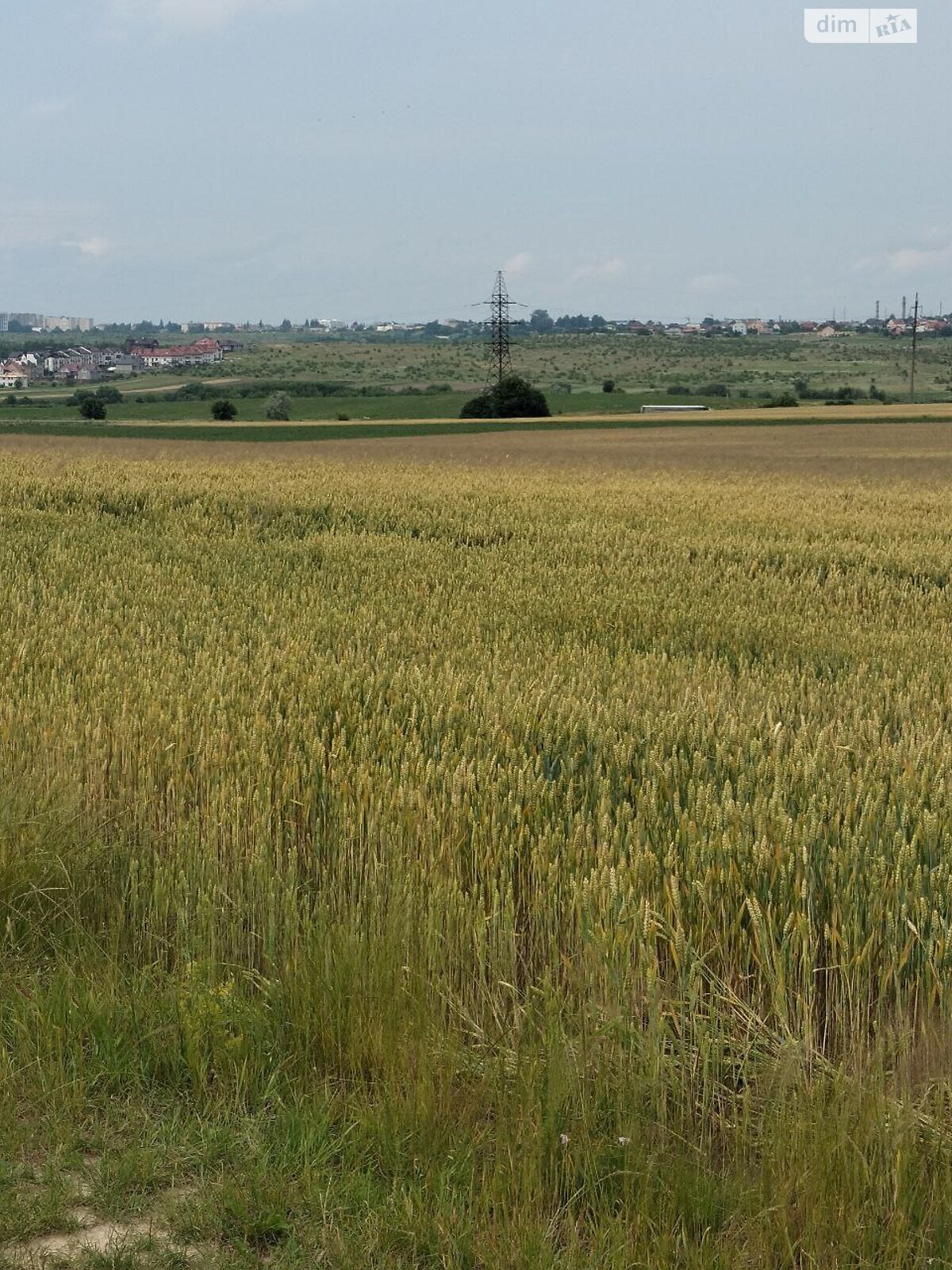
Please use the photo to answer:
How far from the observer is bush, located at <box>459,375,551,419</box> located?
87250 millimetres

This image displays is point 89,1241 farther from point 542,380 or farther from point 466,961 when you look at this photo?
point 542,380

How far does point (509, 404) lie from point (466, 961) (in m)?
85.2

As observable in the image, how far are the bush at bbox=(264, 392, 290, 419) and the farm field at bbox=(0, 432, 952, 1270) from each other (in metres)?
85.1

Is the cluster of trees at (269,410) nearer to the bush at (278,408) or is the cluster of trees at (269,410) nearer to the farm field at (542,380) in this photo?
the bush at (278,408)

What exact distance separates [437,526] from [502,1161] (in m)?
15.8

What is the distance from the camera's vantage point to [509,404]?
87.4 meters

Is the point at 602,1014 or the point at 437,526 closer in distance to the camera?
the point at 602,1014

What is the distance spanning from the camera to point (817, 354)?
181 metres

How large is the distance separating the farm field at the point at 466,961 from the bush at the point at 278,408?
279ft

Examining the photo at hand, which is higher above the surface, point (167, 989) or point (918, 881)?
point (918, 881)

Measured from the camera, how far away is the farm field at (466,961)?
3.01 metres

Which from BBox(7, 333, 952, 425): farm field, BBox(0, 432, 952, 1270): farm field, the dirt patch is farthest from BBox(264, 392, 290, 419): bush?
the dirt patch

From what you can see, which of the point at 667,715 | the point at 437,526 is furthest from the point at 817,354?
the point at 667,715

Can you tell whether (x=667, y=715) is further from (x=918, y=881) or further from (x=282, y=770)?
(x=918, y=881)
